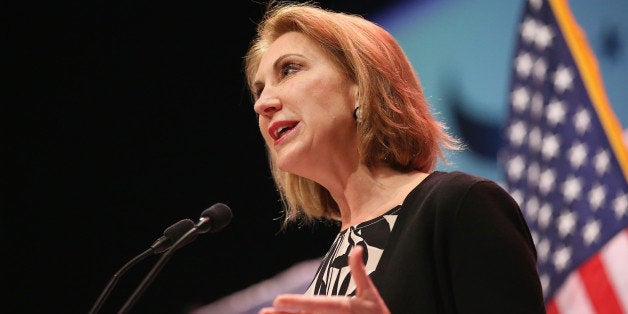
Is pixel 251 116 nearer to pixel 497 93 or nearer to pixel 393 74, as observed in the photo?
pixel 497 93

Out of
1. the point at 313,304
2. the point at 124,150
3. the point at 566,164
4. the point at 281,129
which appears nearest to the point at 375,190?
the point at 281,129

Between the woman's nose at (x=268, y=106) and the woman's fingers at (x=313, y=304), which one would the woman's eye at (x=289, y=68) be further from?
the woman's fingers at (x=313, y=304)

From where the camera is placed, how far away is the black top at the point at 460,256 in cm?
123

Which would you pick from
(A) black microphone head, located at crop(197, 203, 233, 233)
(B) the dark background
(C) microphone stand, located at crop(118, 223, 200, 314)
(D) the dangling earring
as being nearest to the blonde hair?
(D) the dangling earring

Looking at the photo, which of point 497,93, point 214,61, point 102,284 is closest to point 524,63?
point 497,93

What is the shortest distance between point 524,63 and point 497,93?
14 centimetres

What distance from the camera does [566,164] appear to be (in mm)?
2303

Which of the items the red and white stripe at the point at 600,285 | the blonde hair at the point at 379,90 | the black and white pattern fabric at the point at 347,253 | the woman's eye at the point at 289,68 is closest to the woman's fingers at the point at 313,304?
the black and white pattern fabric at the point at 347,253

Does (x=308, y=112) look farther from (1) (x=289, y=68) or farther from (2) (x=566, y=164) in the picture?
(2) (x=566, y=164)

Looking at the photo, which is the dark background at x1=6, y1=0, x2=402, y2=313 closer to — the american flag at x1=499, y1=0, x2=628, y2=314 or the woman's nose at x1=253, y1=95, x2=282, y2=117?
the american flag at x1=499, y1=0, x2=628, y2=314

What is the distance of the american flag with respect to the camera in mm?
2164

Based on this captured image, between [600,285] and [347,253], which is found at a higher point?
[347,253]

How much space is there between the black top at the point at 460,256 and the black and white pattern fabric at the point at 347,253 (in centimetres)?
3

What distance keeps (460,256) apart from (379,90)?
0.60m
